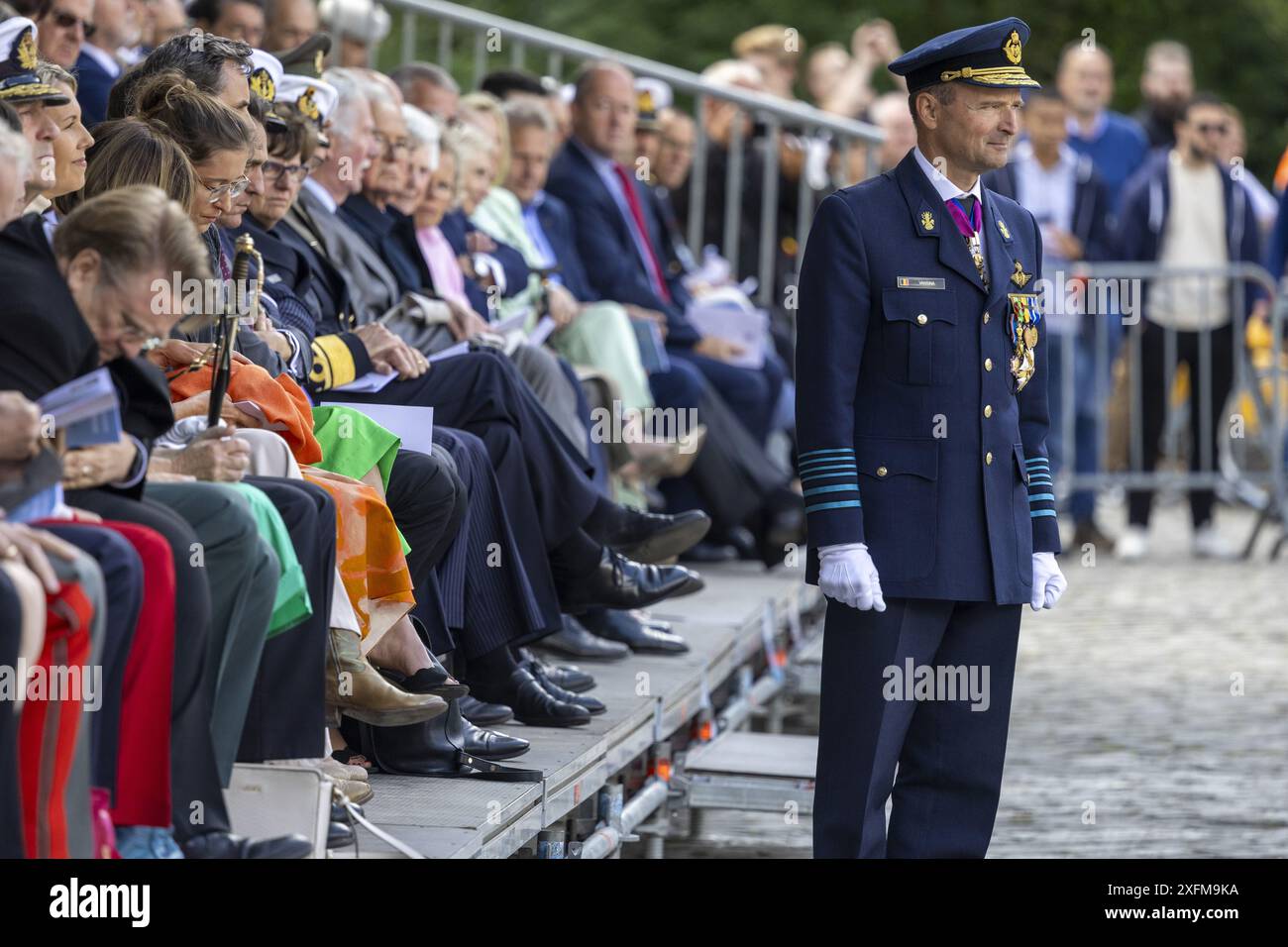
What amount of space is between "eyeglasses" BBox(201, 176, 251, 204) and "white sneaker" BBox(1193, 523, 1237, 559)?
918cm

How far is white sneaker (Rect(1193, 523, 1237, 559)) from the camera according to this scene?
42.9ft

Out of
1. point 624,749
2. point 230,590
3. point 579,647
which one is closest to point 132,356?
point 230,590

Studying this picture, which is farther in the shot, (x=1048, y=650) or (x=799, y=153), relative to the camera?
(x=799, y=153)

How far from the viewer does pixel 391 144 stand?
6.54m

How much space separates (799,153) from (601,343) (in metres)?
3.14

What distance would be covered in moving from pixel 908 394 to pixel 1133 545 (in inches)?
354

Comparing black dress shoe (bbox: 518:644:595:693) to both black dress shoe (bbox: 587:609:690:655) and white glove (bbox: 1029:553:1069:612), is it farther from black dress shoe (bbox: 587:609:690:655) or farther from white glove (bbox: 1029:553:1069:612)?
white glove (bbox: 1029:553:1069:612)

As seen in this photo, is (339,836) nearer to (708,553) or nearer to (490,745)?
(490,745)

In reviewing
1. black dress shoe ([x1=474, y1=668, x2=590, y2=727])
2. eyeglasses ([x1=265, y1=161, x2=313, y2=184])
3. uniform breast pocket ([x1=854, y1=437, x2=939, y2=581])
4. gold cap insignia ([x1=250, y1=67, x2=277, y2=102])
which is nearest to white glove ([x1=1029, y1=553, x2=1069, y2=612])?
uniform breast pocket ([x1=854, y1=437, x2=939, y2=581])

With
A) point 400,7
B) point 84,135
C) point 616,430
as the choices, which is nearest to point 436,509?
point 84,135

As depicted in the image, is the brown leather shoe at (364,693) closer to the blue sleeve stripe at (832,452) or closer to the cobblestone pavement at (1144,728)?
the blue sleeve stripe at (832,452)

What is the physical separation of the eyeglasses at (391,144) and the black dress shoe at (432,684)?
6.85ft
